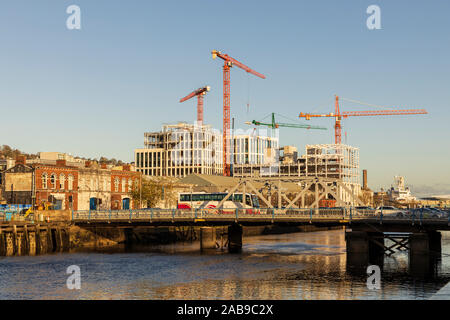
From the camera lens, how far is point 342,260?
218ft

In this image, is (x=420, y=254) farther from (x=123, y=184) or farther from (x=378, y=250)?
(x=123, y=184)

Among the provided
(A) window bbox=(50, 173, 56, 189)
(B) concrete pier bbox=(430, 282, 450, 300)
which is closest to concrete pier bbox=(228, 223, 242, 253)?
(A) window bbox=(50, 173, 56, 189)

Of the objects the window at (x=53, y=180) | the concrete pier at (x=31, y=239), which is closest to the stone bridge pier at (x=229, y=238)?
the concrete pier at (x=31, y=239)

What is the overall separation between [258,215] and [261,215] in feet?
1.81

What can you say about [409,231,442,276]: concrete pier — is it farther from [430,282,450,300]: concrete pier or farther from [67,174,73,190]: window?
[67,174,73,190]: window

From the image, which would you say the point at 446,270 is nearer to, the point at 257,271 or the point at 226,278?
the point at 257,271

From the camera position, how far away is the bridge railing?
214 ft

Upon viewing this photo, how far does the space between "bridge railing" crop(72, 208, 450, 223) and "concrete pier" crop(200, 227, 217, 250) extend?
3226 millimetres

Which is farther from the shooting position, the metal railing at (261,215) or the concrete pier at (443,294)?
the metal railing at (261,215)

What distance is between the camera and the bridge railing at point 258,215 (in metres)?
65.1

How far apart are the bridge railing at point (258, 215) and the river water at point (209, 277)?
4.78m

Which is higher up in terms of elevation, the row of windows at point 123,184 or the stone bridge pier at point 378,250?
the row of windows at point 123,184

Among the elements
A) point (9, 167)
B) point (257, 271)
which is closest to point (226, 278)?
point (257, 271)

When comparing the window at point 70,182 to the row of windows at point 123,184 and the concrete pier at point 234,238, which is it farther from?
the concrete pier at point 234,238
